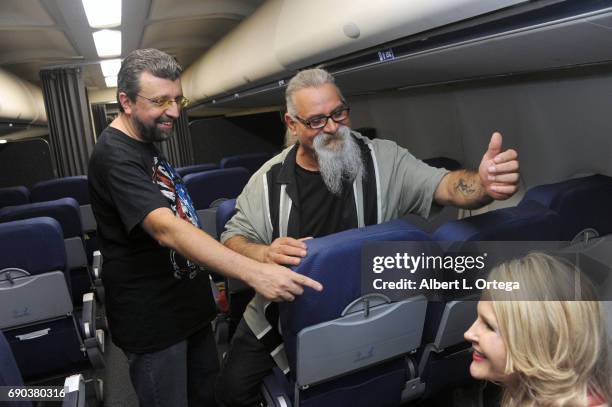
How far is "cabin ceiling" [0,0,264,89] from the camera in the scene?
362cm

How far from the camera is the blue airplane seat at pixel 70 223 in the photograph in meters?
3.08

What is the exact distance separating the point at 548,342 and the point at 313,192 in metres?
1.18

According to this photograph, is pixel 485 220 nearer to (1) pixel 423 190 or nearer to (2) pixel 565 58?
(1) pixel 423 190

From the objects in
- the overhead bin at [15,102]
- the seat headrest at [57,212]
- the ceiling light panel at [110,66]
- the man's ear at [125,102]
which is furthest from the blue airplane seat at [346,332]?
the ceiling light panel at [110,66]

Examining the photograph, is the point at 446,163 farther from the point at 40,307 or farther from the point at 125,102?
the point at 40,307

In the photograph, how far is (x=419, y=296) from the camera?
60.6 inches

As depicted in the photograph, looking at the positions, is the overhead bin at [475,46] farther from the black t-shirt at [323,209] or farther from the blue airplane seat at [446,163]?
the blue airplane seat at [446,163]

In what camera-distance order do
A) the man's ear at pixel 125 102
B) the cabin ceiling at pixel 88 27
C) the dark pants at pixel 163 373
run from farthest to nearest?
1. the cabin ceiling at pixel 88 27
2. the dark pants at pixel 163 373
3. the man's ear at pixel 125 102

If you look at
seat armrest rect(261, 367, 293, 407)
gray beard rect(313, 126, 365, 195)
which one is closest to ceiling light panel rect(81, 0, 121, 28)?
gray beard rect(313, 126, 365, 195)

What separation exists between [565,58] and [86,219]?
4443 mm

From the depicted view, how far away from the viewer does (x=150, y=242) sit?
1.74 m

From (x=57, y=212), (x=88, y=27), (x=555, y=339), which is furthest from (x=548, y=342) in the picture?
(x=88, y=27)

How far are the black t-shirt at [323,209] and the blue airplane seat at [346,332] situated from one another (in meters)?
0.49

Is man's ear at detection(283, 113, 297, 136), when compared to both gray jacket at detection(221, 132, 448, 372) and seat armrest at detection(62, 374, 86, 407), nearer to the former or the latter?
gray jacket at detection(221, 132, 448, 372)
